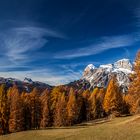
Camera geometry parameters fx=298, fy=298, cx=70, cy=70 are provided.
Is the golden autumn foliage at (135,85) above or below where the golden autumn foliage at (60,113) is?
above

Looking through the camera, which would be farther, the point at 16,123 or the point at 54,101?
the point at 54,101

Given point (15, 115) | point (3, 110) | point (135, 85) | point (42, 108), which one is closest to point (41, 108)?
point (42, 108)

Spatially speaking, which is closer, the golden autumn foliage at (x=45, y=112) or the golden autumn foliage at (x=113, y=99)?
the golden autumn foliage at (x=113, y=99)

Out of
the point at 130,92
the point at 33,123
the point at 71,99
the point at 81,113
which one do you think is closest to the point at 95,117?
the point at 81,113

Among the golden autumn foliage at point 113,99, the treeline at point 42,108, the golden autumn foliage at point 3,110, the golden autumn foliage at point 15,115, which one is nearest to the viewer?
the golden autumn foliage at point 15,115

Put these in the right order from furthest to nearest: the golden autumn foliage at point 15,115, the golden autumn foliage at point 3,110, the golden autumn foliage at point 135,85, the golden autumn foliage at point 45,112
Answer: the golden autumn foliage at point 45,112, the golden autumn foliage at point 3,110, the golden autumn foliage at point 15,115, the golden autumn foliage at point 135,85

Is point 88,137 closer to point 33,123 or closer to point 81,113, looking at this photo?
point 33,123

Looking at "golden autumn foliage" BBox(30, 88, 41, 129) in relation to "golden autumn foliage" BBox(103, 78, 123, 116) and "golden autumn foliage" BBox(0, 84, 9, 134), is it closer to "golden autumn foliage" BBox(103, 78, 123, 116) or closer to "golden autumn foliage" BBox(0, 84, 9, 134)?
"golden autumn foliage" BBox(0, 84, 9, 134)

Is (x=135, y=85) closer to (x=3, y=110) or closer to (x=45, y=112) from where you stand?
(x=3, y=110)

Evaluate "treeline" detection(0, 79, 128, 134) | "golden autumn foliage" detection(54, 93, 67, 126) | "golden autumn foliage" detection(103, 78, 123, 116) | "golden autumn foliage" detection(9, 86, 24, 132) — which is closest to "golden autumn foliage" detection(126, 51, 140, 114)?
"golden autumn foliage" detection(103, 78, 123, 116)

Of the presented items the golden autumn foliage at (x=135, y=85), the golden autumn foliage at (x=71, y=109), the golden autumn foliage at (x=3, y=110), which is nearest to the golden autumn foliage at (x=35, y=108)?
the golden autumn foliage at (x=71, y=109)

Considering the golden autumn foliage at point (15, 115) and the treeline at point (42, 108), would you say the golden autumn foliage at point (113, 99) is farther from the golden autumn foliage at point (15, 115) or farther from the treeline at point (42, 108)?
the golden autumn foliage at point (15, 115)

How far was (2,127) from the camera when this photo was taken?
3600 inches

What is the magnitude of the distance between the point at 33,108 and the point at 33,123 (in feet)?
22.3
